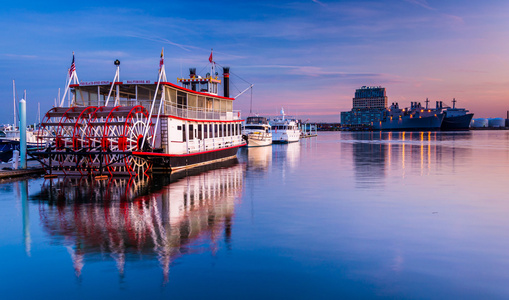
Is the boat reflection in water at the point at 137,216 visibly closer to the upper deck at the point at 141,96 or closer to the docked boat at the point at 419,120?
the upper deck at the point at 141,96

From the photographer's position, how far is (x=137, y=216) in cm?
1204

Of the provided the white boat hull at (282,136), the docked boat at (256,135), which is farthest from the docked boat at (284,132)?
the docked boat at (256,135)

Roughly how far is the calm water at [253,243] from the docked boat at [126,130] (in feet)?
13.3

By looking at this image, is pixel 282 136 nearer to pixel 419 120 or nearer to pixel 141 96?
pixel 141 96

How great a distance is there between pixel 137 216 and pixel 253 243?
4321mm

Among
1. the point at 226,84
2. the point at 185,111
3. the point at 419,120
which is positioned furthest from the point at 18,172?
the point at 419,120

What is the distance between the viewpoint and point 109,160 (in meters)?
22.5

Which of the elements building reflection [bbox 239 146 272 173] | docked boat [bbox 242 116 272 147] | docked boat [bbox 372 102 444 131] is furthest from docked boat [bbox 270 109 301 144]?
docked boat [bbox 372 102 444 131]

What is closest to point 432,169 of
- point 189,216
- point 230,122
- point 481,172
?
point 481,172

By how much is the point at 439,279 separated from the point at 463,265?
3.58ft

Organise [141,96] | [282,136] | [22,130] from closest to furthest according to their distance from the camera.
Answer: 1. [22,130]
2. [141,96]
3. [282,136]

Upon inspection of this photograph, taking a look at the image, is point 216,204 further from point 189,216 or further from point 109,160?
point 109,160

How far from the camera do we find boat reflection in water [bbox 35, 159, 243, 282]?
8773 mm

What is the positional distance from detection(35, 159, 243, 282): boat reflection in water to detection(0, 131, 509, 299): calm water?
2.0 inches
